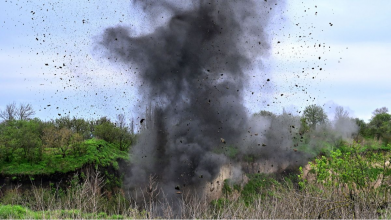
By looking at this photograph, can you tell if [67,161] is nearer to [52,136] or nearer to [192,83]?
A: [52,136]

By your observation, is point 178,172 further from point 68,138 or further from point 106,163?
point 68,138

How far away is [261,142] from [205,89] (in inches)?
307

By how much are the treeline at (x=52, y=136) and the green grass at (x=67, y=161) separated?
13.7 inches

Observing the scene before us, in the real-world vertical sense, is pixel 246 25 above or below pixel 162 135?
above

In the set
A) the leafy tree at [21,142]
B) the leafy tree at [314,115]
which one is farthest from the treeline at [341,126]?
the leafy tree at [21,142]

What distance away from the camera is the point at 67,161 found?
2753 cm

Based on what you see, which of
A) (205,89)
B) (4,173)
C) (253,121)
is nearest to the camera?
(4,173)

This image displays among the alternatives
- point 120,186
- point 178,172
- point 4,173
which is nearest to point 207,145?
point 178,172

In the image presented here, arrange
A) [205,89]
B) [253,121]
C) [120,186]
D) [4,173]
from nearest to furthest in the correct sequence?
Answer: [4,173] < [120,186] < [205,89] < [253,121]

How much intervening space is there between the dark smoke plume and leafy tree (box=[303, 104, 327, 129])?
14457mm

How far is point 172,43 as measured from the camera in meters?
29.8

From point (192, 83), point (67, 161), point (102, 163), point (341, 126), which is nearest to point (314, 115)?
point (341, 126)

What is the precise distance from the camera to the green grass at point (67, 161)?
84.1 feet

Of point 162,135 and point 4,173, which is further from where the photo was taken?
point 162,135
